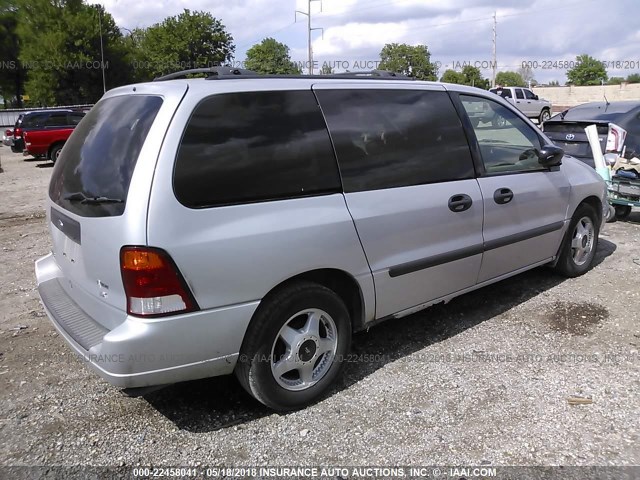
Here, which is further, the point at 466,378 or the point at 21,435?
the point at 466,378

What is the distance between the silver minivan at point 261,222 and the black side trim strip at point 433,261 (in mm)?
12

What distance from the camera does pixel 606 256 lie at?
240 inches

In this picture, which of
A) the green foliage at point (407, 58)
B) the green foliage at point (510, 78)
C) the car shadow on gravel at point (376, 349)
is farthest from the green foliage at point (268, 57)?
the car shadow on gravel at point (376, 349)

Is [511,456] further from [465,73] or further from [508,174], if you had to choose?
[465,73]

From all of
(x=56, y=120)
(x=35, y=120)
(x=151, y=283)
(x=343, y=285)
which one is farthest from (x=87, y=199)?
(x=35, y=120)

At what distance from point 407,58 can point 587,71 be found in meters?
34.2

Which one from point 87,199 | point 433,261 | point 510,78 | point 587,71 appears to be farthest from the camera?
point 510,78

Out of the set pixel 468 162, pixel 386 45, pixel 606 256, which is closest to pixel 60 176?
pixel 468 162

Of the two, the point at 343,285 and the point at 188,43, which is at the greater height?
the point at 188,43

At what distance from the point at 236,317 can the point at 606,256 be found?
4992 millimetres

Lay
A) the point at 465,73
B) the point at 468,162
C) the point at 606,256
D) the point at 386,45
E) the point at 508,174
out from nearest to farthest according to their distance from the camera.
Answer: the point at 468,162, the point at 508,174, the point at 606,256, the point at 465,73, the point at 386,45

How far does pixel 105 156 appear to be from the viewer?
2854mm

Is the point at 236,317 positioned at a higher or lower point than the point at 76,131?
lower

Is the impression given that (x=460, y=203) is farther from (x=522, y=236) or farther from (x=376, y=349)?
(x=376, y=349)
